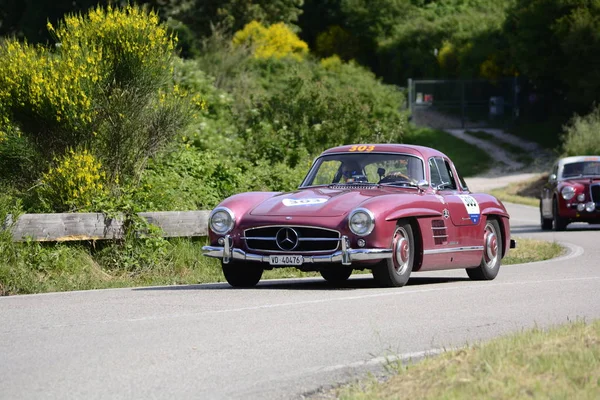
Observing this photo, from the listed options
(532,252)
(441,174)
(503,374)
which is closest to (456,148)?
(532,252)

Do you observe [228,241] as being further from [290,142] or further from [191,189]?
[290,142]

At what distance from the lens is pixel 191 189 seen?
57.5 ft

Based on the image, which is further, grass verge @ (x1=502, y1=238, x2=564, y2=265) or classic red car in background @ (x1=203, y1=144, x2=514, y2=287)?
grass verge @ (x1=502, y1=238, x2=564, y2=265)

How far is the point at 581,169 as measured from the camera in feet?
93.8

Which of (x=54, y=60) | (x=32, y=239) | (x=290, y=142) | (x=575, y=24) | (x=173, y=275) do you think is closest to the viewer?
(x=32, y=239)

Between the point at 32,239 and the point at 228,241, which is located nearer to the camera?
the point at 228,241

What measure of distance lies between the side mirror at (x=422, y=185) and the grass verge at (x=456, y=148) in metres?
42.7

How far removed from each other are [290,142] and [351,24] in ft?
209

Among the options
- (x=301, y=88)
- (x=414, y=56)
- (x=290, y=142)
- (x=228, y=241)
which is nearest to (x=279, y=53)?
(x=414, y=56)

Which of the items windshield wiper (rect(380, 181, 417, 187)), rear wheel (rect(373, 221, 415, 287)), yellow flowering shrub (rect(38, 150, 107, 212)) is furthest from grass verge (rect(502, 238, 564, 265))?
yellow flowering shrub (rect(38, 150, 107, 212))

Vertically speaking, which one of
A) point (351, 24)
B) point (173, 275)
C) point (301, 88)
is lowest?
point (173, 275)

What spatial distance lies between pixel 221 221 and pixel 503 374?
653cm

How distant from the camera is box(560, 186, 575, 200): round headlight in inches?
1088

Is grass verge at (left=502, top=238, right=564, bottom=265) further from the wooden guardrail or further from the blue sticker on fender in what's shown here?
the wooden guardrail
